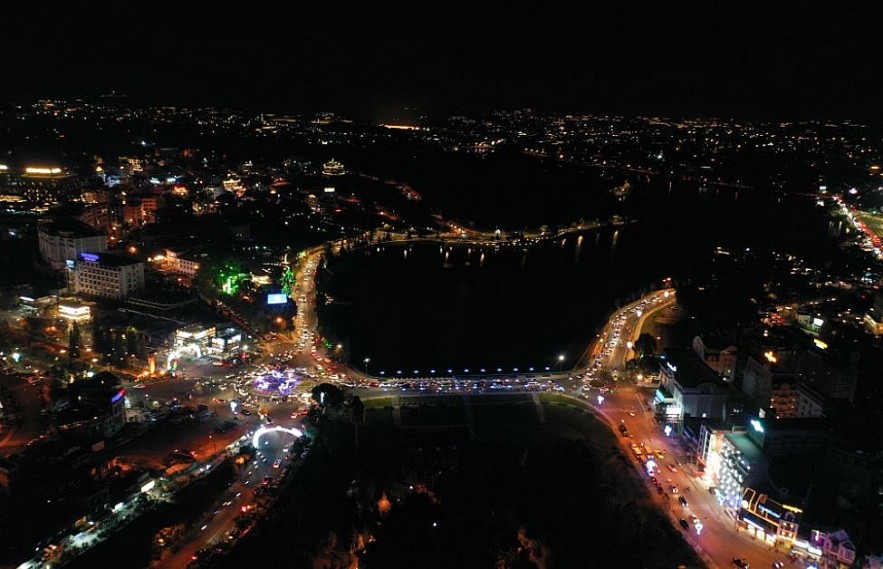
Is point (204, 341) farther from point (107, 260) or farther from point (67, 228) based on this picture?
point (67, 228)

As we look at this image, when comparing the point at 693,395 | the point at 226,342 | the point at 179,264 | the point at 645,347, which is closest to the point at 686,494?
the point at 693,395

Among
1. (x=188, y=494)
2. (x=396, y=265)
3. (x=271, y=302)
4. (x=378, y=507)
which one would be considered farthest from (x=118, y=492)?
(x=396, y=265)

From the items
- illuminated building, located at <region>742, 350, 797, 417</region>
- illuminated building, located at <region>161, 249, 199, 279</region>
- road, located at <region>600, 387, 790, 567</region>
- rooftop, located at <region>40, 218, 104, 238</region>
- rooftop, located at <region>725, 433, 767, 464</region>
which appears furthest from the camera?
illuminated building, located at <region>161, 249, 199, 279</region>

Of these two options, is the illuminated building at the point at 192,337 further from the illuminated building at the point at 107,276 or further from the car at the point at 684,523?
the car at the point at 684,523

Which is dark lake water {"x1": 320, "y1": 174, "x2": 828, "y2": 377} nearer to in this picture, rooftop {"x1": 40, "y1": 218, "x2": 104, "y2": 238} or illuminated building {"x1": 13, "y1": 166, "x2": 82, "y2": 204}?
rooftop {"x1": 40, "y1": 218, "x2": 104, "y2": 238}

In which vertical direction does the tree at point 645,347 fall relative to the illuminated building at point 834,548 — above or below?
above

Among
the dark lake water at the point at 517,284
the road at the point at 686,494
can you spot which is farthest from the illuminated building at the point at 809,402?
the dark lake water at the point at 517,284

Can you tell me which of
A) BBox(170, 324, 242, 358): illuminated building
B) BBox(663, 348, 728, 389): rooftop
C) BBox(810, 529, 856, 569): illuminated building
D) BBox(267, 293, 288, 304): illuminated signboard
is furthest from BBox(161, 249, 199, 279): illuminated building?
BBox(810, 529, 856, 569): illuminated building

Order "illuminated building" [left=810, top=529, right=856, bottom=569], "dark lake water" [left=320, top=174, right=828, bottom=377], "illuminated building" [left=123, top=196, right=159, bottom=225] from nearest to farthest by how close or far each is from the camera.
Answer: "illuminated building" [left=810, top=529, right=856, bottom=569] → "dark lake water" [left=320, top=174, right=828, bottom=377] → "illuminated building" [left=123, top=196, right=159, bottom=225]
